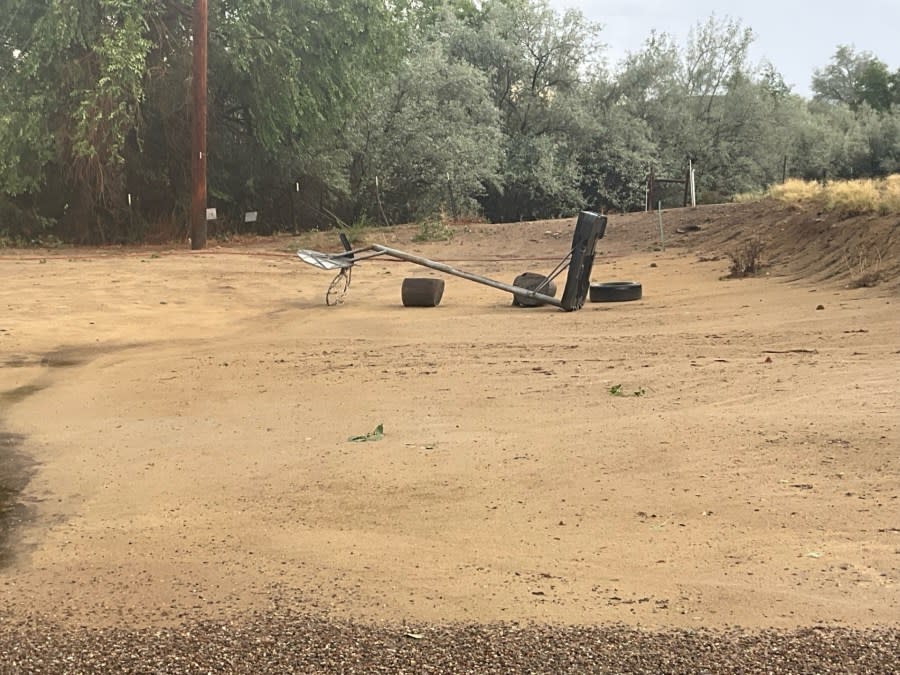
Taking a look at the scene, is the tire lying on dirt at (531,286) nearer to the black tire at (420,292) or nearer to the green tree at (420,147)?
the black tire at (420,292)

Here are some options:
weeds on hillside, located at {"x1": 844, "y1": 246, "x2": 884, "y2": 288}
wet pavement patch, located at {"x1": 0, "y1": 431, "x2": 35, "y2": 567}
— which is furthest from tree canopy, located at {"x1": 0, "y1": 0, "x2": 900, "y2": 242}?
wet pavement patch, located at {"x1": 0, "y1": 431, "x2": 35, "y2": 567}

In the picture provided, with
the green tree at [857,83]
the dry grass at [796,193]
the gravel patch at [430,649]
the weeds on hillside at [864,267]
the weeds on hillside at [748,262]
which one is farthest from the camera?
the green tree at [857,83]

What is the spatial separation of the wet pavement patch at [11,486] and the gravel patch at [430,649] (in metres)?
1.18

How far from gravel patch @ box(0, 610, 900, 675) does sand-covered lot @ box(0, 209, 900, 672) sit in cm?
12

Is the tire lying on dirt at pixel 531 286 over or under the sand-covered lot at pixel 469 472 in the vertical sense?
over

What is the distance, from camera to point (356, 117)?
1176 inches

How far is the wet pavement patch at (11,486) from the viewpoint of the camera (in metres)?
5.07

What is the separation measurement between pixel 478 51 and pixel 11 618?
33.9 metres

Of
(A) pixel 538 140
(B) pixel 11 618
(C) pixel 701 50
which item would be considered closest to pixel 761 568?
(B) pixel 11 618

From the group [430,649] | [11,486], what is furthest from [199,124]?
[430,649]

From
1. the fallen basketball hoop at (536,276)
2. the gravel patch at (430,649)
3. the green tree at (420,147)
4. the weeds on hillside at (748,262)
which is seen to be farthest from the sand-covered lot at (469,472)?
the green tree at (420,147)

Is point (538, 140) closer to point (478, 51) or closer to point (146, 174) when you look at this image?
point (478, 51)

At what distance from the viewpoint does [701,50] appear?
43.8 m

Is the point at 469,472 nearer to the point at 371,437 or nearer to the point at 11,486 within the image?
the point at 371,437
